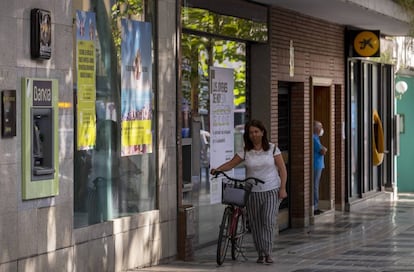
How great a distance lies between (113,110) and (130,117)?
0.42 meters

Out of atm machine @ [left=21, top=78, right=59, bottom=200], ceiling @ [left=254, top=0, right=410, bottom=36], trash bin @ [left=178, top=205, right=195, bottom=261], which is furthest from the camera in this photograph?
ceiling @ [left=254, top=0, right=410, bottom=36]

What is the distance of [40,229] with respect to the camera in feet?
33.4

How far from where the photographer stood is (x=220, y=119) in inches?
634

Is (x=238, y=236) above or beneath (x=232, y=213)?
beneath

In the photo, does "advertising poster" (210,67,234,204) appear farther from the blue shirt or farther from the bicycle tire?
the blue shirt

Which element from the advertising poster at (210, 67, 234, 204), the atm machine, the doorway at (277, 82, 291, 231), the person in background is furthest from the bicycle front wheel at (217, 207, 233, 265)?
the person in background

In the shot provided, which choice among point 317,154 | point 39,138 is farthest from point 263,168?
point 317,154

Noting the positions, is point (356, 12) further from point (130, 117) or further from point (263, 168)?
point (130, 117)

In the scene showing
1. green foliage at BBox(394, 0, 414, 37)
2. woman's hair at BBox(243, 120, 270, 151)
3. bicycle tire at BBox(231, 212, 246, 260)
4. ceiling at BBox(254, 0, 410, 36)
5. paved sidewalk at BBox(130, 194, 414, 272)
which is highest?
green foliage at BBox(394, 0, 414, 37)

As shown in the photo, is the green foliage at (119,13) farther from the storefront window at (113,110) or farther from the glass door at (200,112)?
the glass door at (200,112)

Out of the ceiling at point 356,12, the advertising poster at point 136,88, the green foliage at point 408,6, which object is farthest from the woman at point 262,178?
the green foliage at point 408,6

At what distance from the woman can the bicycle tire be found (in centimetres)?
17

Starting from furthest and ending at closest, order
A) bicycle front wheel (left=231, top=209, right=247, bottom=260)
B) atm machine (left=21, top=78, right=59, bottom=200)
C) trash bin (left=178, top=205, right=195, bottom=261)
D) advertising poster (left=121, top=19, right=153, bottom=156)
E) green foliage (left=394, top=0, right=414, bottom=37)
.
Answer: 1. green foliage (left=394, top=0, right=414, bottom=37)
2. trash bin (left=178, top=205, right=195, bottom=261)
3. bicycle front wheel (left=231, top=209, right=247, bottom=260)
4. advertising poster (left=121, top=19, right=153, bottom=156)
5. atm machine (left=21, top=78, right=59, bottom=200)

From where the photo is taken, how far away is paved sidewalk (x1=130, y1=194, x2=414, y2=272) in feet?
43.4
